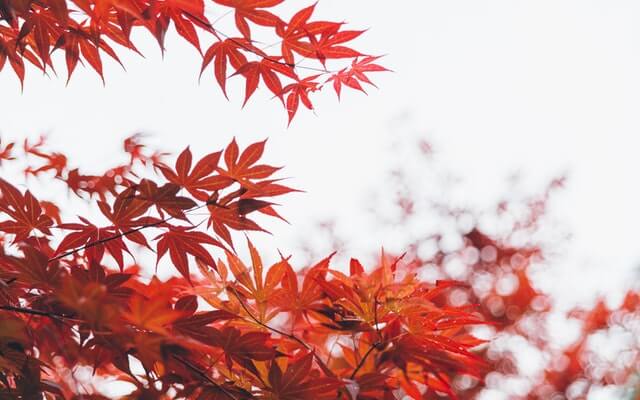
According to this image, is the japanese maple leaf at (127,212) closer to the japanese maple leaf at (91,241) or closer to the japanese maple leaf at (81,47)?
the japanese maple leaf at (91,241)

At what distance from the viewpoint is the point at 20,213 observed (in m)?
0.97

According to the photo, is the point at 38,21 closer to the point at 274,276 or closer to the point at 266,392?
the point at 274,276

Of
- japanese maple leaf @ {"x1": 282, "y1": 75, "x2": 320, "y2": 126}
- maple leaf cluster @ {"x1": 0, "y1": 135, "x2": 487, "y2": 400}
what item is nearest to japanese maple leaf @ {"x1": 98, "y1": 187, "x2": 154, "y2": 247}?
maple leaf cluster @ {"x1": 0, "y1": 135, "x2": 487, "y2": 400}

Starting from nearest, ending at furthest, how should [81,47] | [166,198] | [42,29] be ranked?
[166,198] < [42,29] < [81,47]

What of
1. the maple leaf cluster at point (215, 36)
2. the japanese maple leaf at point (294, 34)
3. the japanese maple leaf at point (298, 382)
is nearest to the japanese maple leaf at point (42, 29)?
the maple leaf cluster at point (215, 36)

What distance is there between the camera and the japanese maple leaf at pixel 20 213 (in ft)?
3.09

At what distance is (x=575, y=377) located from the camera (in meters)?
4.34

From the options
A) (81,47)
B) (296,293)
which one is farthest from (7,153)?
(296,293)

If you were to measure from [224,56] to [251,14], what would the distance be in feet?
0.38

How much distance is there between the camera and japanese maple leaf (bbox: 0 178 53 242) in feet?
3.09

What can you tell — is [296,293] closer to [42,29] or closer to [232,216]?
[232,216]

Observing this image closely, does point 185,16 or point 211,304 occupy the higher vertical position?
point 185,16

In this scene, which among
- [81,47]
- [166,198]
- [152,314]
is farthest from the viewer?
[81,47]

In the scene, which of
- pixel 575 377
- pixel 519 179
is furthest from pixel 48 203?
pixel 519 179
